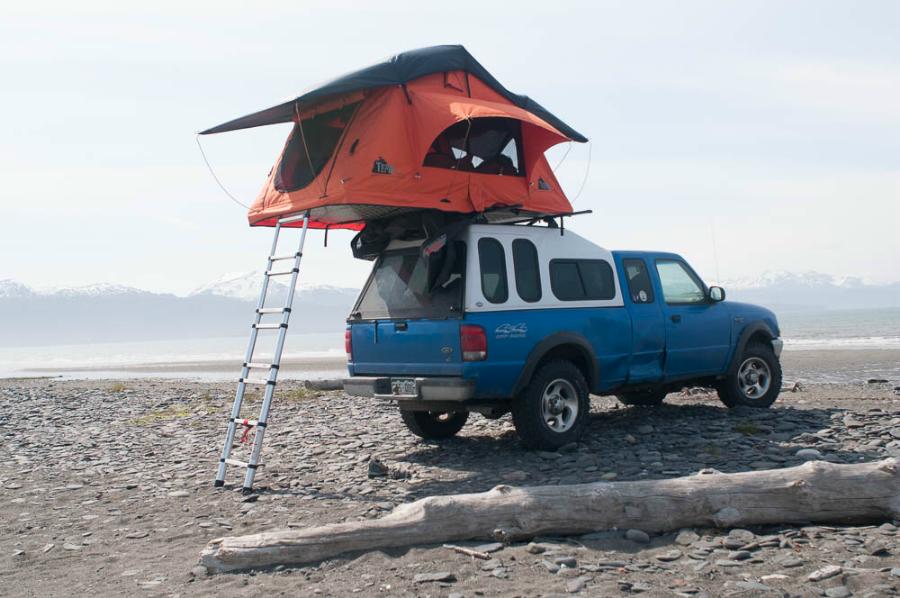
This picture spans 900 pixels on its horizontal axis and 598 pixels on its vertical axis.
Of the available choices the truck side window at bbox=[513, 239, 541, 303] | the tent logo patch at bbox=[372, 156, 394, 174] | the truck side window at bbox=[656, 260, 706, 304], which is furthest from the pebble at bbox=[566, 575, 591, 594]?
the truck side window at bbox=[656, 260, 706, 304]

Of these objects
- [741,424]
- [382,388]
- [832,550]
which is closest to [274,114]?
[382,388]

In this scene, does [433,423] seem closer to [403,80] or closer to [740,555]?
[403,80]

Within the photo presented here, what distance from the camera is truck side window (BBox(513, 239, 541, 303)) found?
28.8ft

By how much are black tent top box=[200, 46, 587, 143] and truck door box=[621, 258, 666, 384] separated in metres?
1.66

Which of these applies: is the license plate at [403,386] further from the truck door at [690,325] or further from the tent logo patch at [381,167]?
the truck door at [690,325]

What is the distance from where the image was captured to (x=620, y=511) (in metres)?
5.84

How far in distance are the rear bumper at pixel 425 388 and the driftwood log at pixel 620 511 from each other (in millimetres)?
2235

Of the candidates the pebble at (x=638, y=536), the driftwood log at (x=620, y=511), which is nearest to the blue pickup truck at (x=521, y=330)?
the driftwood log at (x=620, y=511)

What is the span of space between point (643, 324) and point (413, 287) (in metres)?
2.70

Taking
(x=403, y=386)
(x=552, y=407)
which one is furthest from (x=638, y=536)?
(x=403, y=386)

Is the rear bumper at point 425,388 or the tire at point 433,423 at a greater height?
the rear bumper at point 425,388

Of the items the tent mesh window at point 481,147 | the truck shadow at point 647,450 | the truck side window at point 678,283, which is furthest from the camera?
the truck side window at point 678,283

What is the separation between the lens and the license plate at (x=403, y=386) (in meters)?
8.44

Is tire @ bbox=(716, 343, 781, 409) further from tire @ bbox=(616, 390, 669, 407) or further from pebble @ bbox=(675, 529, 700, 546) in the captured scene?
pebble @ bbox=(675, 529, 700, 546)
